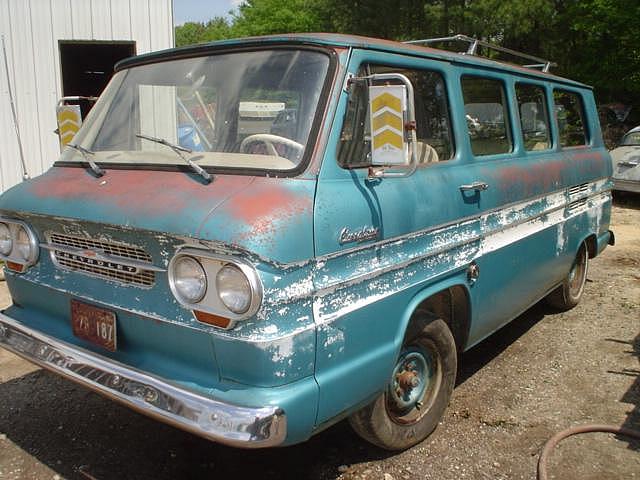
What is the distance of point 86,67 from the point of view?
1199 centimetres

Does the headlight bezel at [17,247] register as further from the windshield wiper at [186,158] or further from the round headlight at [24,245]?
the windshield wiper at [186,158]

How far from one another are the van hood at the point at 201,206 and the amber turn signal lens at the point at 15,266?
1.04ft

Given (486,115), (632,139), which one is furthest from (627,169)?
(486,115)

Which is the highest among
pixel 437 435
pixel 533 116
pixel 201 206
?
pixel 533 116

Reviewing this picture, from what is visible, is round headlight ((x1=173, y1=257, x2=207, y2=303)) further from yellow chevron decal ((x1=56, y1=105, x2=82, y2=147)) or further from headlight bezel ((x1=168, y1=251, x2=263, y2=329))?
yellow chevron decal ((x1=56, y1=105, x2=82, y2=147))

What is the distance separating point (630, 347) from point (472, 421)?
6.23ft

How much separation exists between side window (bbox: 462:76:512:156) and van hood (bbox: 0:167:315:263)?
5.21ft

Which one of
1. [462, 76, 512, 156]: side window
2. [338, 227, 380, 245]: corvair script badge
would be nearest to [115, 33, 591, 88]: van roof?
[462, 76, 512, 156]: side window

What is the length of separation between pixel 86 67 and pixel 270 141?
10.6 m

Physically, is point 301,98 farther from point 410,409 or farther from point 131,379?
point 410,409

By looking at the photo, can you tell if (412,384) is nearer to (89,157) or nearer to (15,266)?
(89,157)

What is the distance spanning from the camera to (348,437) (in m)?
3.51

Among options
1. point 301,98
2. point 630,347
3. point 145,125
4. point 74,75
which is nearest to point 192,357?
point 301,98

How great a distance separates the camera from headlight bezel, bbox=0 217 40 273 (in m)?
3.07
